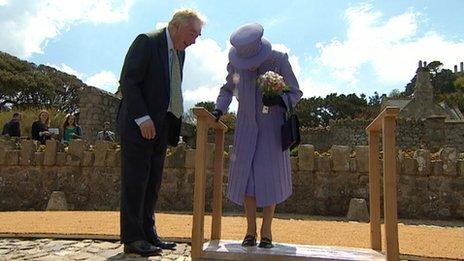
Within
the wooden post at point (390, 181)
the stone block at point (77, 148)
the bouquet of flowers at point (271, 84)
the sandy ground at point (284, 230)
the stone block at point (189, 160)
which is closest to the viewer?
the wooden post at point (390, 181)

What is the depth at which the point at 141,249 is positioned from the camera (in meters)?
3.78

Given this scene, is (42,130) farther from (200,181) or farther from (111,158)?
(200,181)

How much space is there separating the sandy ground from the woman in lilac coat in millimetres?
889

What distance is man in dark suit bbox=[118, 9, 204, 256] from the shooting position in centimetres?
388

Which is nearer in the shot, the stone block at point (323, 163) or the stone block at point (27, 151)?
the stone block at point (323, 163)

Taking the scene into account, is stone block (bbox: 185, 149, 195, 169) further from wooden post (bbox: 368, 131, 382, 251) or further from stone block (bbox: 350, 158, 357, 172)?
wooden post (bbox: 368, 131, 382, 251)

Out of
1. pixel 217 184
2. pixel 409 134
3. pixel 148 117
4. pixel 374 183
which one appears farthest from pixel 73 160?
pixel 409 134

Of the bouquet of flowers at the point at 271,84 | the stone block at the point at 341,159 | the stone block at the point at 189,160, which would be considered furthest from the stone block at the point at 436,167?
the bouquet of flowers at the point at 271,84

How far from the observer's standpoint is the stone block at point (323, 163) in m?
7.66

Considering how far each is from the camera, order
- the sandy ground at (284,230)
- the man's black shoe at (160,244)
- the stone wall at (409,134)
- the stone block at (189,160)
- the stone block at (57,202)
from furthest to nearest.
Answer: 1. the stone wall at (409,134)
2. the stone block at (189,160)
3. the stone block at (57,202)
4. the sandy ground at (284,230)
5. the man's black shoe at (160,244)

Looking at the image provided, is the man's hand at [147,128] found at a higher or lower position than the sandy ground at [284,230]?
higher

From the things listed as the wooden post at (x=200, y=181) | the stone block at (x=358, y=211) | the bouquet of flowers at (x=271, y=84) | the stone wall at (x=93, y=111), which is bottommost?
the stone block at (x=358, y=211)

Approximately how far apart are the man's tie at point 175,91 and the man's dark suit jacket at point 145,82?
11cm

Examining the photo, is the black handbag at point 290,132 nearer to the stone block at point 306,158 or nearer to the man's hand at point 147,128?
the man's hand at point 147,128
